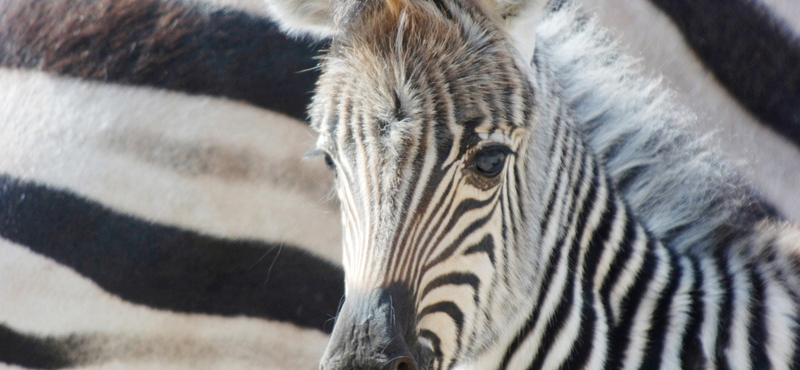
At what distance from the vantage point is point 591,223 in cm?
238

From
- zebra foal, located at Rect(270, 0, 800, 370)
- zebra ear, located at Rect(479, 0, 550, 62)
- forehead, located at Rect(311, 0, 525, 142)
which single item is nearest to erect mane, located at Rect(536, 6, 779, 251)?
zebra foal, located at Rect(270, 0, 800, 370)

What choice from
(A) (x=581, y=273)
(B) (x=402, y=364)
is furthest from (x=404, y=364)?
(A) (x=581, y=273)

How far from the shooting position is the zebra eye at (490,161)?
81.5 inches

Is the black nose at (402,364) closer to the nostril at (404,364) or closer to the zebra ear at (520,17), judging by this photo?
the nostril at (404,364)

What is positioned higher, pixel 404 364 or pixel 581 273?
pixel 581 273

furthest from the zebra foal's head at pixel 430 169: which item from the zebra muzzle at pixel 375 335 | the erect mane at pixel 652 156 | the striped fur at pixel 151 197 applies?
the striped fur at pixel 151 197

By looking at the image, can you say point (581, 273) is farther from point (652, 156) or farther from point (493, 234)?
point (652, 156)

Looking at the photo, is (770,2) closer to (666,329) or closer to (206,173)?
(666,329)

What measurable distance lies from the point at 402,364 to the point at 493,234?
478 mm

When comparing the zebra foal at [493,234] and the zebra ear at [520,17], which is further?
the zebra ear at [520,17]

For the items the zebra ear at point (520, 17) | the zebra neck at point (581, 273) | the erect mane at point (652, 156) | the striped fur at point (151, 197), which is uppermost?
the zebra ear at point (520, 17)

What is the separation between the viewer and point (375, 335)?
1879mm

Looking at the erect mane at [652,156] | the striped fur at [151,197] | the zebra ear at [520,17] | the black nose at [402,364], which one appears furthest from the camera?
the striped fur at [151,197]

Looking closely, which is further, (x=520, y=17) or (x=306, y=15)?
(x=306, y=15)
